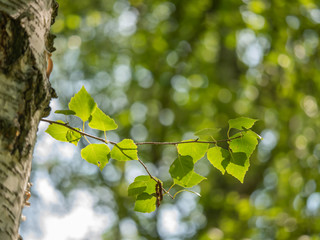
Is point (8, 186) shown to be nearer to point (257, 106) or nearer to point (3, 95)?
point (3, 95)

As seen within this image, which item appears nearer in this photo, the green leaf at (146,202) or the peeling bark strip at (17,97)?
the peeling bark strip at (17,97)

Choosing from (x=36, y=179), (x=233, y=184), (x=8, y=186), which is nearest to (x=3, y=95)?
(x=8, y=186)

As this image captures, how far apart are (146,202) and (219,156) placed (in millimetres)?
244

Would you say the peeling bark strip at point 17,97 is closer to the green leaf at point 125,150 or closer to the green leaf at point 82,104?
the green leaf at point 82,104

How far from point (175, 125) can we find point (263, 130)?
1.49m

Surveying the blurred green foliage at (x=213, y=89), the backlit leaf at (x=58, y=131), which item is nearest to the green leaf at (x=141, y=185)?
the backlit leaf at (x=58, y=131)

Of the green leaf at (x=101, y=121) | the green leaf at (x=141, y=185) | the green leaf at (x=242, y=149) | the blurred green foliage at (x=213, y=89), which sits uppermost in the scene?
the blurred green foliage at (x=213, y=89)

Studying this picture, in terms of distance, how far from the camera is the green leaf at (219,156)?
1.06m

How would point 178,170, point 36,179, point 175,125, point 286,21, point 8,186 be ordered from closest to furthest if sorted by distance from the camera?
point 8,186
point 178,170
point 286,21
point 175,125
point 36,179

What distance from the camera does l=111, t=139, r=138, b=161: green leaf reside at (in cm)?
100

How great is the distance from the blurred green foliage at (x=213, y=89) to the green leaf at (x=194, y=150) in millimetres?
3415

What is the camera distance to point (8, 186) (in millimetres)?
697

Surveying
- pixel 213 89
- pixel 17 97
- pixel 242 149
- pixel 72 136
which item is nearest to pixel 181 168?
pixel 242 149

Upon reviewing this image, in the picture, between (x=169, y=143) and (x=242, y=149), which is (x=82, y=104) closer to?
(x=169, y=143)
